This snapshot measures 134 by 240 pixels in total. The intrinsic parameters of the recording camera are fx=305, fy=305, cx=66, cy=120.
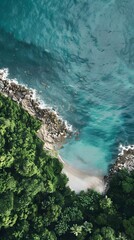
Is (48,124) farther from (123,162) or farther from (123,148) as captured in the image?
(123,162)

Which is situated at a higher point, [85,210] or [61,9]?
[61,9]

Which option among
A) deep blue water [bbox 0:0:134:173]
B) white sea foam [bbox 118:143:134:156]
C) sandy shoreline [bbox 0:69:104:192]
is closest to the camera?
sandy shoreline [bbox 0:69:104:192]

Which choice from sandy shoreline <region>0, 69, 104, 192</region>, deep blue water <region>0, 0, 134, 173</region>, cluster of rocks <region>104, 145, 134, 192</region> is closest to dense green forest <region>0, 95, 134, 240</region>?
cluster of rocks <region>104, 145, 134, 192</region>

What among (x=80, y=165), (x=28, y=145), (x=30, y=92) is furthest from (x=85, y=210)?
(x=30, y=92)

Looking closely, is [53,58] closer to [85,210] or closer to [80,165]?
[80,165]

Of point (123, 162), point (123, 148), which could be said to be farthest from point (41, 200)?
point (123, 148)

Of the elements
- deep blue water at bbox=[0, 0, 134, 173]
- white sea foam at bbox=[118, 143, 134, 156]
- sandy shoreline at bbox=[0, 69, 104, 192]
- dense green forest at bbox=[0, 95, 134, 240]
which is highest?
deep blue water at bbox=[0, 0, 134, 173]

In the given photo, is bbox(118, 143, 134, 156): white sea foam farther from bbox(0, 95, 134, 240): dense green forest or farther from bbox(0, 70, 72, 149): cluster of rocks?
bbox(0, 70, 72, 149): cluster of rocks
